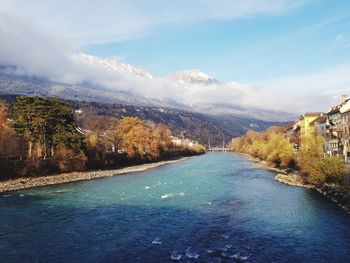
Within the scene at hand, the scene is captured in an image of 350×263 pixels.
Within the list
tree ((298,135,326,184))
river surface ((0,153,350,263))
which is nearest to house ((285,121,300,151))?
tree ((298,135,326,184))

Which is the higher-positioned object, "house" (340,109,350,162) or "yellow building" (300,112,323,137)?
"yellow building" (300,112,323,137)

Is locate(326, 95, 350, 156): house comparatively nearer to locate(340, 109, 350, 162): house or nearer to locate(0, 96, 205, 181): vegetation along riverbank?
locate(340, 109, 350, 162): house

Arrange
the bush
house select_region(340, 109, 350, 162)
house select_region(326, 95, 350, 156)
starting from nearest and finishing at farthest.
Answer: the bush → house select_region(340, 109, 350, 162) → house select_region(326, 95, 350, 156)

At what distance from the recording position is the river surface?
19766mm

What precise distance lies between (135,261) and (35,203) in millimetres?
17940

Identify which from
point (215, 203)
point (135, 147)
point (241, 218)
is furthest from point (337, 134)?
point (135, 147)

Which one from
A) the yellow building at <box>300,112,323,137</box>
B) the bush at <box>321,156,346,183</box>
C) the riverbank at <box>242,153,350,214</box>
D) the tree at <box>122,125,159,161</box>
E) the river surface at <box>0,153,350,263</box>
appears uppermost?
the yellow building at <box>300,112,323,137</box>

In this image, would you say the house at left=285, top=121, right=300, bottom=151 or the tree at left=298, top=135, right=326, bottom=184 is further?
the house at left=285, top=121, right=300, bottom=151

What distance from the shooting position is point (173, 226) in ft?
83.0

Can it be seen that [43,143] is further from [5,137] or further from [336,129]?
[336,129]

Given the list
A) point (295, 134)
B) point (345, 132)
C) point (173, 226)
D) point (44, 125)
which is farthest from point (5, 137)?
point (295, 134)

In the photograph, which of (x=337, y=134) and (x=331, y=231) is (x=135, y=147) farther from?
(x=331, y=231)

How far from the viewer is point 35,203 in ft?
110

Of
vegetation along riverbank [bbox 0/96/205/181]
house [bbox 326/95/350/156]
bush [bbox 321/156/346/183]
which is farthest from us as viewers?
house [bbox 326/95/350/156]
